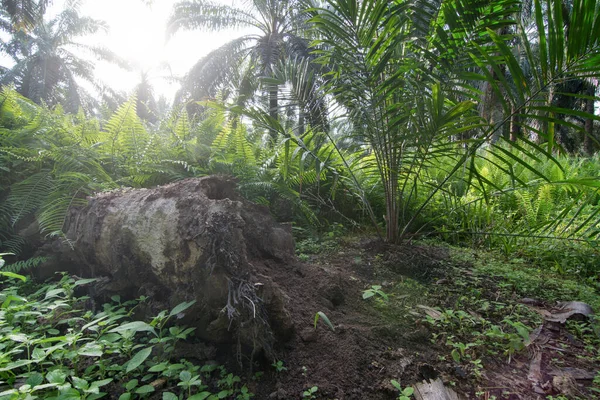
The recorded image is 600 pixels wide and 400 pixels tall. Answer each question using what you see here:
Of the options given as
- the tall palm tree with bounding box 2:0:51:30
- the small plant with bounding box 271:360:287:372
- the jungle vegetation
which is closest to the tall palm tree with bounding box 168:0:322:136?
the tall palm tree with bounding box 2:0:51:30

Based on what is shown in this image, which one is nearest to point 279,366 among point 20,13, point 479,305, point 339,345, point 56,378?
point 339,345

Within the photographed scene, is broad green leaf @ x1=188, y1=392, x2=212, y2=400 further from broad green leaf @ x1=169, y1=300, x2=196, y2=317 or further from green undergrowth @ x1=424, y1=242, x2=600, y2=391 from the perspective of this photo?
green undergrowth @ x1=424, y1=242, x2=600, y2=391

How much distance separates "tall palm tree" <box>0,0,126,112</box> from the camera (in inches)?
826

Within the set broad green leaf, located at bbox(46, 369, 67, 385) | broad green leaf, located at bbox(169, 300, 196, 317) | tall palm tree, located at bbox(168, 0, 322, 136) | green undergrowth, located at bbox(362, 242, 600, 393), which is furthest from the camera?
tall palm tree, located at bbox(168, 0, 322, 136)

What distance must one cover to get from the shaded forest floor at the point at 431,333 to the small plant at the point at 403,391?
0.02 metres

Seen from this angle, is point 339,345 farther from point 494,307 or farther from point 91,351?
point 494,307

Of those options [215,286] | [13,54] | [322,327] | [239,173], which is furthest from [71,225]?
[13,54]

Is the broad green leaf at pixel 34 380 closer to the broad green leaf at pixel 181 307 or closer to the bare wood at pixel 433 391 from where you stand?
the broad green leaf at pixel 181 307

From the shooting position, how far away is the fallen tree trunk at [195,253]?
1.22 meters

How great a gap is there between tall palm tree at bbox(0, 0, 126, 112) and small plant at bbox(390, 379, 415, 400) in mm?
25776

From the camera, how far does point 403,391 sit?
1.06m

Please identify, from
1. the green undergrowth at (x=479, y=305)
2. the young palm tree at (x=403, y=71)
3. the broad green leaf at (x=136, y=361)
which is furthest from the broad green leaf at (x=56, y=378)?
the young palm tree at (x=403, y=71)

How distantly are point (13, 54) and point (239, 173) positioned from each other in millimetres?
30109

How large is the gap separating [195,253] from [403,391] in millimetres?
962
